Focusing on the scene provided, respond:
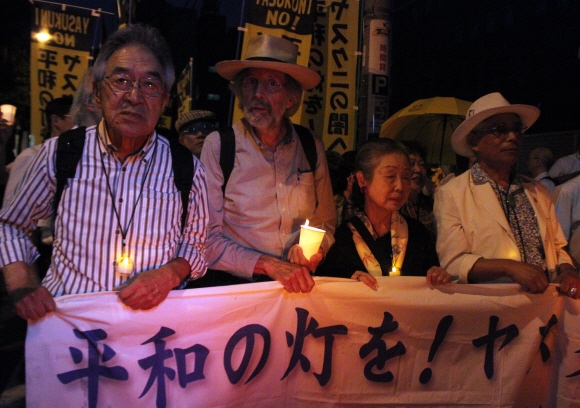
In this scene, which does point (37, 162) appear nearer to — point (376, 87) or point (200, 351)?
point (200, 351)

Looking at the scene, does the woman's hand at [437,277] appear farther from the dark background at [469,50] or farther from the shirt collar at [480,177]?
the dark background at [469,50]

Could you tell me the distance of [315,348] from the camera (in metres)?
2.99

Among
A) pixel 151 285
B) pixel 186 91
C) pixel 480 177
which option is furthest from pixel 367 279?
pixel 186 91

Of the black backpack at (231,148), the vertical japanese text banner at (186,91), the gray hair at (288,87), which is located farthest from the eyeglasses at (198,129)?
the vertical japanese text banner at (186,91)

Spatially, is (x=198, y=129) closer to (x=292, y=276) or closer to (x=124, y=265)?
(x=292, y=276)

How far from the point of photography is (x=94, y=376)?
2.57 m

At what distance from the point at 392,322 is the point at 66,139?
6.25ft

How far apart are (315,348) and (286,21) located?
15.4ft

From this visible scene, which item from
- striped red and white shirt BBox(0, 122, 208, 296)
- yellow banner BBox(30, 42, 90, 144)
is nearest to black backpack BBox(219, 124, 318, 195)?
striped red and white shirt BBox(0, 122, 208, 296)

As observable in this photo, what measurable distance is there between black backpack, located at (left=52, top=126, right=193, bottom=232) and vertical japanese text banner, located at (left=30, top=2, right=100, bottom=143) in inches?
314

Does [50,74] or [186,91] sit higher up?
[186,91]

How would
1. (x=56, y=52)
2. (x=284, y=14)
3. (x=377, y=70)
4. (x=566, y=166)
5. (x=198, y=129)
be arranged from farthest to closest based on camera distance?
1. (x=56, y=52)
2. (x=566, y=166)
3. (x=284, y=14)
4. (x=377, y=70)
5. (x=198, y=129)

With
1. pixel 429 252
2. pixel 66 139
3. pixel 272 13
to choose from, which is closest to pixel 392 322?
pixel 429 252

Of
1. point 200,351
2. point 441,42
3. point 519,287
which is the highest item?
point 441,42
